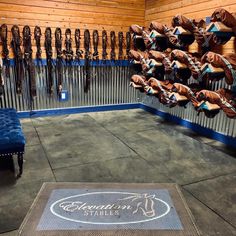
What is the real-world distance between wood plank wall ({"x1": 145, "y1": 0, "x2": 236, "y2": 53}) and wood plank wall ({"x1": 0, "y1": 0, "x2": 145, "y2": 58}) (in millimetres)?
429

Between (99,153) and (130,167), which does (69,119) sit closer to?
(99,153)

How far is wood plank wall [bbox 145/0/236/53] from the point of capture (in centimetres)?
357

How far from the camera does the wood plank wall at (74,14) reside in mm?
4684

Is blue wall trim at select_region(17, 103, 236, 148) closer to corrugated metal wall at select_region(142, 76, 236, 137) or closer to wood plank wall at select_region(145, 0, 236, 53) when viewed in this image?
corrugated metal wall at select_region(142, 76, 236, 137)

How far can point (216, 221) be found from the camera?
1.99 m

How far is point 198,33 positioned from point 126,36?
2365 mm

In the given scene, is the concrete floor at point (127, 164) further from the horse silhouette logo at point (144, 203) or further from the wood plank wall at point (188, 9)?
the wood plank wall at point (188, 9)

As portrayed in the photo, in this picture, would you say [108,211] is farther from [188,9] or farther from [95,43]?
[95,43]

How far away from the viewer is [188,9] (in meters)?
4.35

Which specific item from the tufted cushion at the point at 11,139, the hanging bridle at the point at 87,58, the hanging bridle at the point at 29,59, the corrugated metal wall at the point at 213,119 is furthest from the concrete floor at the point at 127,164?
the hanging bridle at the point at 87,58

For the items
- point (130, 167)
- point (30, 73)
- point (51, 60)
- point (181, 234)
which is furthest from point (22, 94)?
point (181, 234)

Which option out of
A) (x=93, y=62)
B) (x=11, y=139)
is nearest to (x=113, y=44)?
(x=93, y=62)

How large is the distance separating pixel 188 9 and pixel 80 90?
2.83 metres

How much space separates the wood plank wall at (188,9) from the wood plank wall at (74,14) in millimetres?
429
